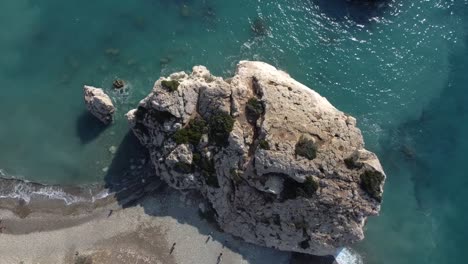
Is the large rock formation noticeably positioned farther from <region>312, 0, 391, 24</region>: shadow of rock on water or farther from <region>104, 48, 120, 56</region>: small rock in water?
<region>312, 0, 391, 24</region>: shadow of rock on water

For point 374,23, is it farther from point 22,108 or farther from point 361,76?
point 22,108

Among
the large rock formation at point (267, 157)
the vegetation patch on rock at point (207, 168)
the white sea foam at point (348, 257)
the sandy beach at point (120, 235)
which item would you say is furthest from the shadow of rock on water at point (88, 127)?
the white sea foam at point (348, 257)

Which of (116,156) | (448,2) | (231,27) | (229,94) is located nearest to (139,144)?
(116,156)

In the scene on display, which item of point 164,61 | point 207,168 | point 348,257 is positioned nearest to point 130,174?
point 207,168

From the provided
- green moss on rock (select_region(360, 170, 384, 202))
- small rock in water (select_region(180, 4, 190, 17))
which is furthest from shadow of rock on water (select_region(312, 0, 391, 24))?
green moss on rock (select_region(360, 170, 384, 202))

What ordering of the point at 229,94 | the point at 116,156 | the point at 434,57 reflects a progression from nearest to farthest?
the point at 229,94
the point at 116,156
the point at 434,57

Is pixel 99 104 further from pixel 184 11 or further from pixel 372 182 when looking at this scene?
pixel 372 182

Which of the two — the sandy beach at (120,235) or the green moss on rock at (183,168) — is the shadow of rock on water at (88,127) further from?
the green moss on rock at (183,168)
